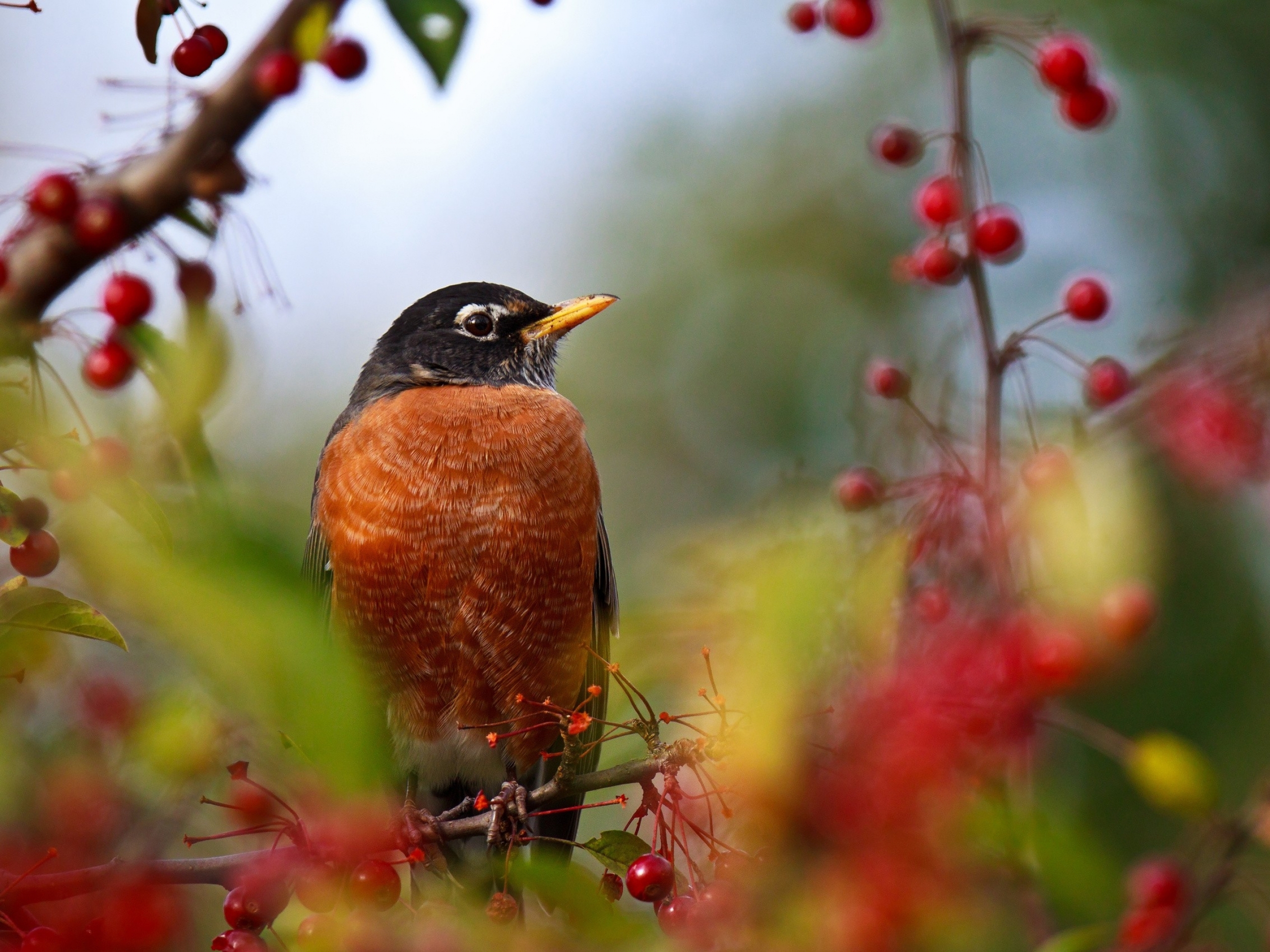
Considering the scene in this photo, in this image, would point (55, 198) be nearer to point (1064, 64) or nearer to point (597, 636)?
point (1064, 64)

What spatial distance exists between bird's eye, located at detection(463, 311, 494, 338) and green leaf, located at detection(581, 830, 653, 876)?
295 centimetres

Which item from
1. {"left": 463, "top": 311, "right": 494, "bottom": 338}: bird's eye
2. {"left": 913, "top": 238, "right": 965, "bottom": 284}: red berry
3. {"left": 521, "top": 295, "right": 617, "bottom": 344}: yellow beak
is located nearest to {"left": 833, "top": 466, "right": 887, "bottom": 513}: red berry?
{"left": 913, "top": 238, "right": 965, "bottom": 284}: red berry

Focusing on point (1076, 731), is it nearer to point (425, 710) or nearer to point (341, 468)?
point (425, 710)

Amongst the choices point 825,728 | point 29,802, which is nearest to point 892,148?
point 825,728

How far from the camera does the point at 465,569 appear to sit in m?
3.80

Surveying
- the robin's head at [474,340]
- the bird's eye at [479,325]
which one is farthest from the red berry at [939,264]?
the bird's eye at [479,325]

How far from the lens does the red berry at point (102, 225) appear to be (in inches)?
82.7

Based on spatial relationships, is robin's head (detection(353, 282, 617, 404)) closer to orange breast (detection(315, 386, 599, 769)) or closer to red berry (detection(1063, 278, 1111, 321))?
orange breast (detection(315, 386, 599, 769))

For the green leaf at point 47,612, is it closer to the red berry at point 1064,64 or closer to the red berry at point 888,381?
the red berry at point 888,381

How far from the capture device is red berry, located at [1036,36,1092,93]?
302 centimetres

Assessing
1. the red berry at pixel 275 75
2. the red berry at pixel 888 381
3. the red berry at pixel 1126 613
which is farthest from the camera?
the red berry at pixel 888 381

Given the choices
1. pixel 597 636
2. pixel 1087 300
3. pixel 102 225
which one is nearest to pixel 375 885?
pixel 102 225

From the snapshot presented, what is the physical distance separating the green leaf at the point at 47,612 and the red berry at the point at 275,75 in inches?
34.5

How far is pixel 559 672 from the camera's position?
3920mm
